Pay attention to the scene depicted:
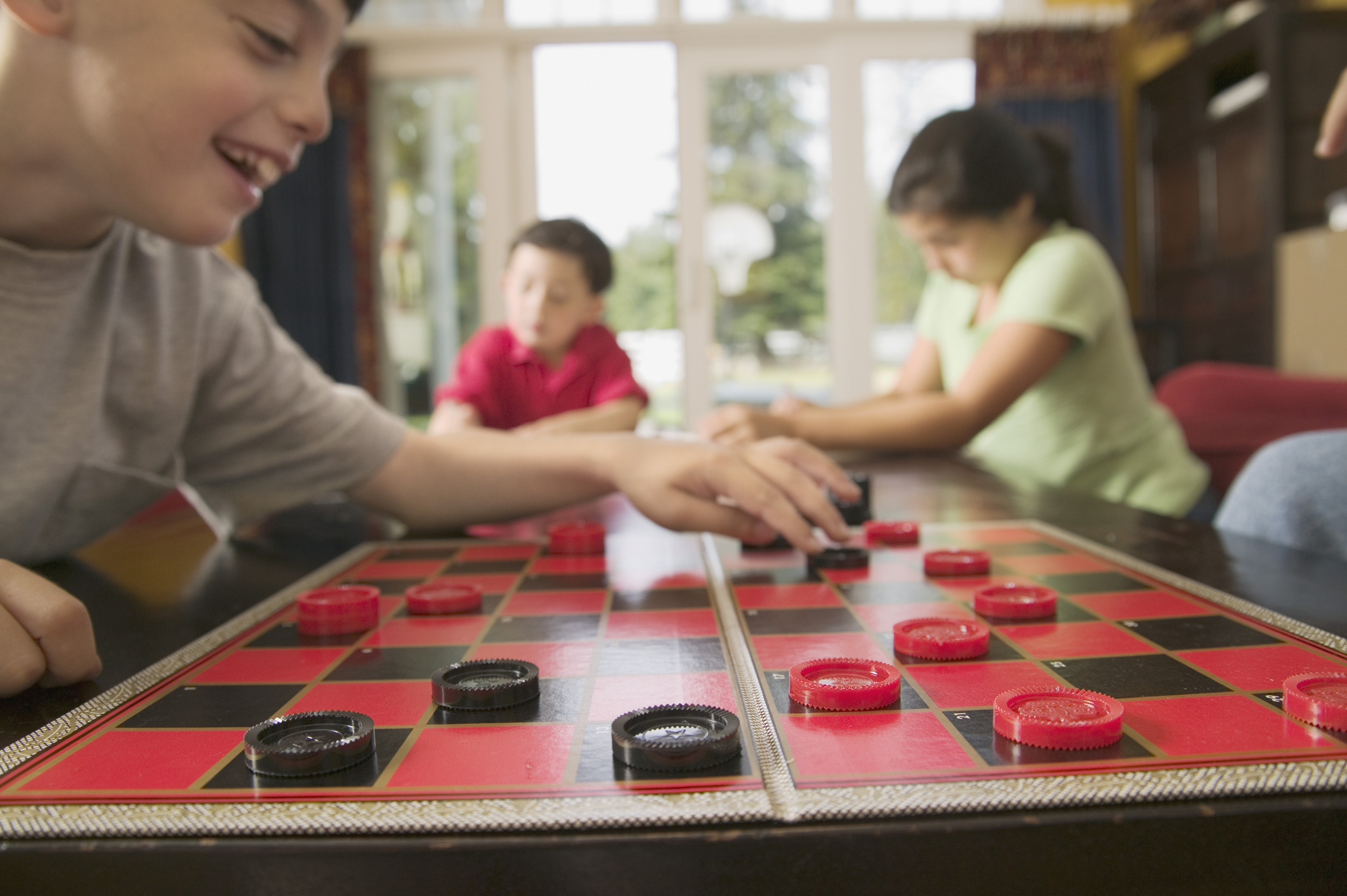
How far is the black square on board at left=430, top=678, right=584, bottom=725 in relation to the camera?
60 cm

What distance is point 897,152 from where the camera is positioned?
234 inches

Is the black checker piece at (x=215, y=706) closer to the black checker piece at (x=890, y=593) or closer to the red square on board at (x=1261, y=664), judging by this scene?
the black checker piece at (x=890, y=593)

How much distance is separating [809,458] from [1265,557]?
19.1 inches

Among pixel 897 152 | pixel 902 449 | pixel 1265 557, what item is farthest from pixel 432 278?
pixel 1265 557

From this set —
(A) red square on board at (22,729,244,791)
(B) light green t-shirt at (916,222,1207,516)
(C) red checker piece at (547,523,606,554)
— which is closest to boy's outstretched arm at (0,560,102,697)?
(A) red square on board at (22,729,244,791)

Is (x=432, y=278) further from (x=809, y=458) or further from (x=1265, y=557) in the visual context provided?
(x=1265, y=557)

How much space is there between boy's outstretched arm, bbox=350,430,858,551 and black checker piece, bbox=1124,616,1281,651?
13.6 inches

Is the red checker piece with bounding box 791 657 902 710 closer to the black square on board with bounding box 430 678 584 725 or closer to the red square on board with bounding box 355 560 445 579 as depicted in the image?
the black square on board with bounding box 430 678 584 725

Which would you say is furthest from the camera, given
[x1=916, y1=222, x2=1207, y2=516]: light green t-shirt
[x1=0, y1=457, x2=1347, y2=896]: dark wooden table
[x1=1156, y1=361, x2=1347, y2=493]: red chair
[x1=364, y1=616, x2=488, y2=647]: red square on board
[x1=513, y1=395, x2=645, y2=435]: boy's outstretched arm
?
[x1=1156, y1=361, x2=1347, y2=493]: red chair

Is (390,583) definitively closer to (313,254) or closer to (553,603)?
(553,603)

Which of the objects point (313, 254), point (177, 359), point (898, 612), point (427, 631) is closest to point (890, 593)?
point (898, 612)

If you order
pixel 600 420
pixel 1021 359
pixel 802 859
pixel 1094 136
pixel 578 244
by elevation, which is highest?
pixel 1094 136

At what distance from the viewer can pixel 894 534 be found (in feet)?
3.74

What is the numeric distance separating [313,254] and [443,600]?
5.55 m
